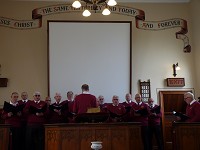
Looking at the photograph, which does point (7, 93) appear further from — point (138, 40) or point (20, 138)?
point (138, 40)

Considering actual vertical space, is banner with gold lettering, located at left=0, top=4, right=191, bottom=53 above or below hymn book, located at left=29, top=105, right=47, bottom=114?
above

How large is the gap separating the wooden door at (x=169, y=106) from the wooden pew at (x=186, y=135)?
2.72m

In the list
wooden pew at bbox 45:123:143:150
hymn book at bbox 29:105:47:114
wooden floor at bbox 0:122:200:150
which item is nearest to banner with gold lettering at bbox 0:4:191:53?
hymn book at bbox 29:105:47:114

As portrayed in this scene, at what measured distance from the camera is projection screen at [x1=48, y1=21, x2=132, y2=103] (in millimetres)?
9016

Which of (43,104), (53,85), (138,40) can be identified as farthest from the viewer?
(138,40)

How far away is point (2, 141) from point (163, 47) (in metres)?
5.67

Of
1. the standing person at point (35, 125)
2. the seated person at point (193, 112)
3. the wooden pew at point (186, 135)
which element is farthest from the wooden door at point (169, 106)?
the standing person at point (35, 125)

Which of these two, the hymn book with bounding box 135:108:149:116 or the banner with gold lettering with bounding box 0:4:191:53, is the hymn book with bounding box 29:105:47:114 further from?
the banner with gold lettering with bounding box 0:4:191:53

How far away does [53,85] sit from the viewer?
895 cm

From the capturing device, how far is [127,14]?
31.8 feet

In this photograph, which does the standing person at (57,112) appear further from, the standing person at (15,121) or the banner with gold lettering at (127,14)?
the banner with gold lettering at (127,14)

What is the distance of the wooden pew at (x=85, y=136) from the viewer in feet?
19.2

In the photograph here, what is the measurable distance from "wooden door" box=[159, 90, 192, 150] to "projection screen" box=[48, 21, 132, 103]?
3.98 ft

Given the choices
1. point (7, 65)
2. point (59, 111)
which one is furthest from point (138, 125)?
point (7, 65)
